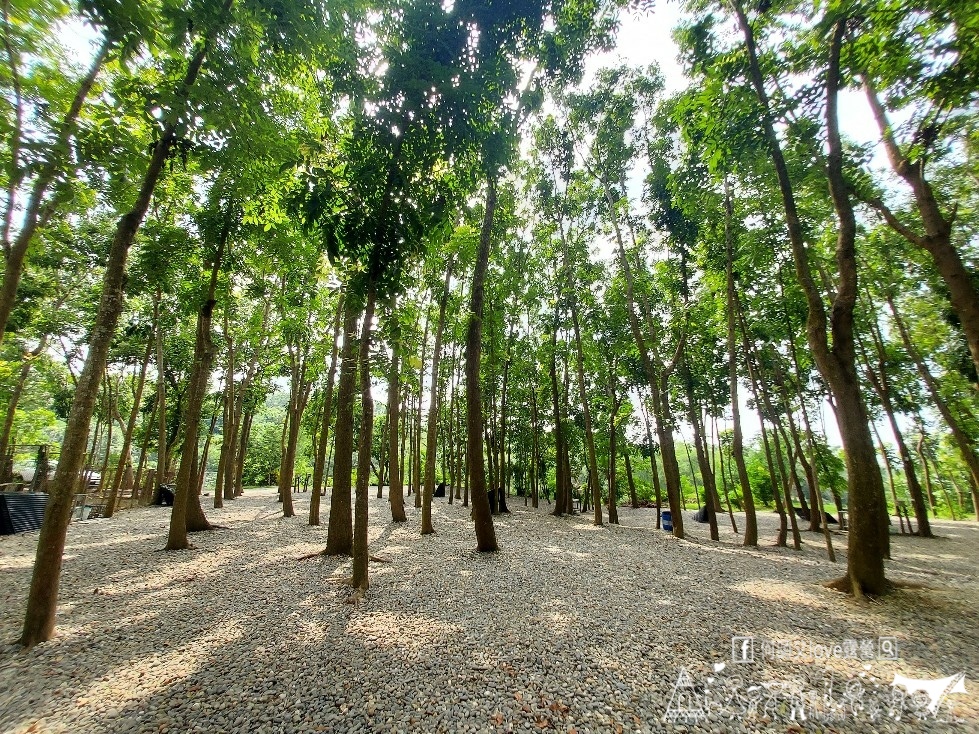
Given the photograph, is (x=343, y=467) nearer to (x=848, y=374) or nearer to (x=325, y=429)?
(x=325, y=429)

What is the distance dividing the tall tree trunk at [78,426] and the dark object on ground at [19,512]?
8.46 meters

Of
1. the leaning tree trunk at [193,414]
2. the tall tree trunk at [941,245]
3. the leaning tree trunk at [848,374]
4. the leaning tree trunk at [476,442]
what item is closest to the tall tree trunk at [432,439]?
the leaning tree trunk at [476,442]

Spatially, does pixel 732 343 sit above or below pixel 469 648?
above

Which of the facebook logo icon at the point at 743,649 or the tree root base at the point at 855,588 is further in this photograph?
the tree root base at the point at 855,588

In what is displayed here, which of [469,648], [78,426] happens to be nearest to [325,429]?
[78,426]

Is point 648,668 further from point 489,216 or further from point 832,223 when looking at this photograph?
point 832,223

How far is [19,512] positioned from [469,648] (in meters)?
14.1

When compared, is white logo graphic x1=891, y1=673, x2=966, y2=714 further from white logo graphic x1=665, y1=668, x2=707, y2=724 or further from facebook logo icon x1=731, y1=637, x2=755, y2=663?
white logo graphic x1=665, y1=668, x2=707, y2=724

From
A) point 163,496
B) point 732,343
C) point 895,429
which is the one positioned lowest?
point 163,496

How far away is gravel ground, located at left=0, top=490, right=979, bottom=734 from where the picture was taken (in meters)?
2.95

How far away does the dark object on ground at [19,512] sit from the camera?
33.1ft

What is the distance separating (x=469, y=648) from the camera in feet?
13.3

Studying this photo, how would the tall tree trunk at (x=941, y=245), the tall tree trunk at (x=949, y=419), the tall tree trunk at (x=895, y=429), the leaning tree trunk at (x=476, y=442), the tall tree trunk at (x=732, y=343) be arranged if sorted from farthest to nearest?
the tall tree trunk at (x=895, y=429) < the tall tree trunk at (x=732, y=343) < the tall tree trunk at (x=949, y=419) < the leaning tree trunk at (x=476, y=442) < the tall tree trunk at (x=941, y=245)

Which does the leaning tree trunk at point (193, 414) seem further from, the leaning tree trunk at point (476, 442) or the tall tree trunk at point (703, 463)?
the tall tree trunk at point (703, 463)
